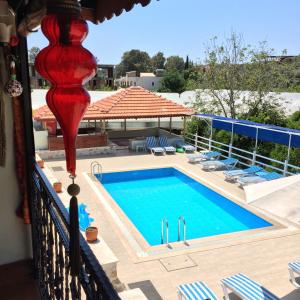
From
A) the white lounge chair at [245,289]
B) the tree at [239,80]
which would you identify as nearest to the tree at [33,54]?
the white lounge chair at [245,289]

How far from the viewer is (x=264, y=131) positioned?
1394 centimetres

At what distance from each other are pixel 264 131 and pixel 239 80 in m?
9.68

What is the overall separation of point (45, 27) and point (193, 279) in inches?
242

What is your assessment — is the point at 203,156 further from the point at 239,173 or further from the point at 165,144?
the point at 165,144

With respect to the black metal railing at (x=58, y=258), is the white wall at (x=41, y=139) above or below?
below

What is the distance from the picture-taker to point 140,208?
12.1m

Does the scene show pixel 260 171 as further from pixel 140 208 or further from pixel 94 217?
pixel 94 217

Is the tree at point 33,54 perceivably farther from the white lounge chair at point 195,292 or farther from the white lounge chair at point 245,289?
the white lounge chair at point 245,289

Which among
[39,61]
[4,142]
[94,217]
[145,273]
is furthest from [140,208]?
[39,61]

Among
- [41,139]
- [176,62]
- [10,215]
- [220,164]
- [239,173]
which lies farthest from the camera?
[176,62]

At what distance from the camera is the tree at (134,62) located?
290ft

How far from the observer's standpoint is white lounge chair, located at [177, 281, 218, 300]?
5.52 metres

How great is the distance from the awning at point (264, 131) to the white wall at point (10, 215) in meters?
10.5

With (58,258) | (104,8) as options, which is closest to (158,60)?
(104,8)
